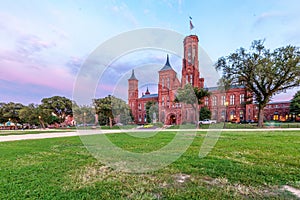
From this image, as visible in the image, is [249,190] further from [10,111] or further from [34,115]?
[10,111]

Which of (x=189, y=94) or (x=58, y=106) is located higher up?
(x=189, y=94)

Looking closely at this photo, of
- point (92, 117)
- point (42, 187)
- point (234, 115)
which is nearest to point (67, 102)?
point (92, 117)

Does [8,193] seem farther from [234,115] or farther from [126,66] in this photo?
[234,115]

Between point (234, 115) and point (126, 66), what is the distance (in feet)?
193

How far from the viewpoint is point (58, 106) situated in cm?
5550

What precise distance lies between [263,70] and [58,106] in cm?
5383

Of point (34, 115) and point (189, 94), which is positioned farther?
point (34, 115)

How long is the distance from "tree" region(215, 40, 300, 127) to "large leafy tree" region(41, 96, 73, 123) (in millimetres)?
46990

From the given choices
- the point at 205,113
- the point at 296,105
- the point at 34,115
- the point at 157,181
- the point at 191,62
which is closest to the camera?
the point at 157,181

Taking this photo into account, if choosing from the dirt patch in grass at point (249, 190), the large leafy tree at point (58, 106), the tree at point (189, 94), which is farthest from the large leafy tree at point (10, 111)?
the dirt patch in grass at point (249, 190)

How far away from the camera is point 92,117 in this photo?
3978 centimetres

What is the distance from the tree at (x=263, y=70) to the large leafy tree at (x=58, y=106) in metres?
47.0

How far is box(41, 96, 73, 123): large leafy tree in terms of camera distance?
178 feet

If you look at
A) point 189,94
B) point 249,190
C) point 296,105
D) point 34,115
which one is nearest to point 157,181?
point 249,190
